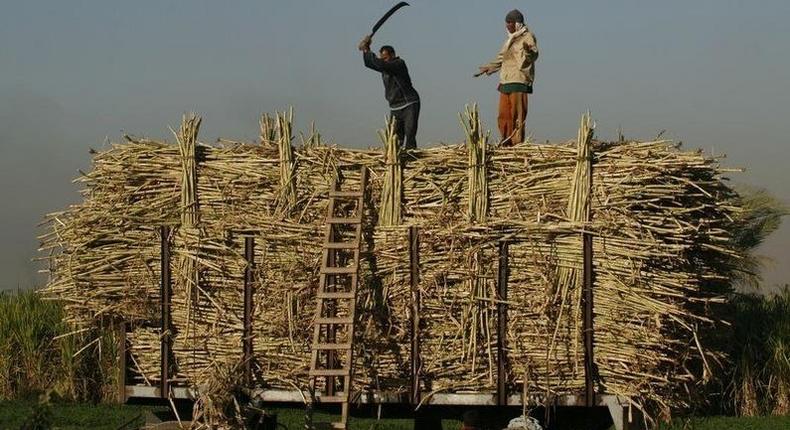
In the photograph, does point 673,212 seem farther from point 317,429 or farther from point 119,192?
point 119,192

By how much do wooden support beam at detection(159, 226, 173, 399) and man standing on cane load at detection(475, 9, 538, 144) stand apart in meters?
3.15

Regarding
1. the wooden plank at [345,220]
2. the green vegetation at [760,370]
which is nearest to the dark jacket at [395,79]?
the wooden plank at [345,220]

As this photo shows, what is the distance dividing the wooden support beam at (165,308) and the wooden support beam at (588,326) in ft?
10.5

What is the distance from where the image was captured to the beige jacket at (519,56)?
1105cm

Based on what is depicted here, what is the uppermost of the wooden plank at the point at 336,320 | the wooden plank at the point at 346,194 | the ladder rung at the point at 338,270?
the wooden plank at the point at 346,194

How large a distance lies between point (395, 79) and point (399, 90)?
0.38ft

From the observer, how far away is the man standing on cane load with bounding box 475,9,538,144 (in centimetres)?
1102

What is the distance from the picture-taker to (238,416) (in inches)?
338

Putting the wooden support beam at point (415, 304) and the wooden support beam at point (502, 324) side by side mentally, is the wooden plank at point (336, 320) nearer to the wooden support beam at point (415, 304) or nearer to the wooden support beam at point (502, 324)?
the wooden support beam at point (415, 304)

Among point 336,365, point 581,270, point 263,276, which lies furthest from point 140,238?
point 581,270

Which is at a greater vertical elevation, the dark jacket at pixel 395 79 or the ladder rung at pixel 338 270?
the dark jacket at pixel 395 79

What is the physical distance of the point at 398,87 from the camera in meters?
11.6

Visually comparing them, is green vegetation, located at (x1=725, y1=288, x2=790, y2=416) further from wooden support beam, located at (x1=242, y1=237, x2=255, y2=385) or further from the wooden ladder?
wooden support beam, located at (x1=242, y1=237, x2=255, y2=385)

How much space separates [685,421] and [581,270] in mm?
1904
